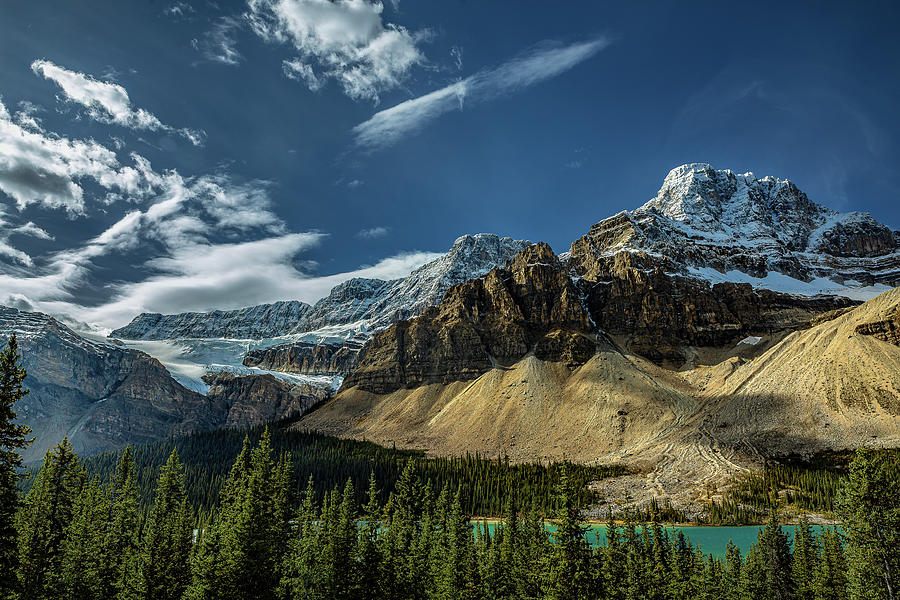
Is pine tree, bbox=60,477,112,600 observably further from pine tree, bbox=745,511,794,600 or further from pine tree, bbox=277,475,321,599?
pine tree, bbox=745,511,794,600

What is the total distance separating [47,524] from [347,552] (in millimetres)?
23883

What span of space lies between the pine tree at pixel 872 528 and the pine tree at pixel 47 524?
49799mm

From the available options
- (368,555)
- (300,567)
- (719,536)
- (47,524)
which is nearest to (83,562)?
(47,524)

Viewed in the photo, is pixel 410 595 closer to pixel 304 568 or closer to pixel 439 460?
pixel 304 568

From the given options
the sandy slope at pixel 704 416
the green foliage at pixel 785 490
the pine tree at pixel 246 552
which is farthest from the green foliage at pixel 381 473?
the pine tree at pixel 246 552

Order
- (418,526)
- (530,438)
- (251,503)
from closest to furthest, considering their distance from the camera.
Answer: (251,503)
(418,526)
(530,438)

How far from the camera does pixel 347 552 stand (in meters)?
41.2

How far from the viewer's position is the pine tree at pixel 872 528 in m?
30.3

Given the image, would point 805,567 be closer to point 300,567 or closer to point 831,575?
point 831,575

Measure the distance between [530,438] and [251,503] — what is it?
147535 millimetres

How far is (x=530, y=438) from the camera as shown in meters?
173

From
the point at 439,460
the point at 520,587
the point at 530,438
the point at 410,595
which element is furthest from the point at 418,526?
the point at 530,438

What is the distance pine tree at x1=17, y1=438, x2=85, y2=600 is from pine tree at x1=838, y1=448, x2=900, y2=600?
49799 mm

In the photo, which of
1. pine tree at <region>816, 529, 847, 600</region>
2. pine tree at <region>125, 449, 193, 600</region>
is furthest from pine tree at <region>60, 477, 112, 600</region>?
pine tree at <region>816, 529, 847, 600</region>
